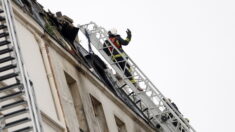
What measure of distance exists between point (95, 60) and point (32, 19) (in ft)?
24.9

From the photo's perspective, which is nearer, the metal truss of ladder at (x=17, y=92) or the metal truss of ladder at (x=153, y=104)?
A: the metal truss of ladder at (x=17, y=92)

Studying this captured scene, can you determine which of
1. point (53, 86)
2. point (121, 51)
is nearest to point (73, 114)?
point (53, 86)

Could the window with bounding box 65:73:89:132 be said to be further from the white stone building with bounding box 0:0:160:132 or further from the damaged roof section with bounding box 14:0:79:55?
the damaged roof section with bounding box 14:0:79:55

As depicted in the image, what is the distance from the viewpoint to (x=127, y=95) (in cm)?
3534

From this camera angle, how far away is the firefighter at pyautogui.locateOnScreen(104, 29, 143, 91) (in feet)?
117

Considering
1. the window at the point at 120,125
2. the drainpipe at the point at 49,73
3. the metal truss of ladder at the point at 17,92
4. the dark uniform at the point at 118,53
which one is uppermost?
the dark uniform at the point at 118,53

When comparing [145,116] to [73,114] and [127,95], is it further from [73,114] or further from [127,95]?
[73,114]

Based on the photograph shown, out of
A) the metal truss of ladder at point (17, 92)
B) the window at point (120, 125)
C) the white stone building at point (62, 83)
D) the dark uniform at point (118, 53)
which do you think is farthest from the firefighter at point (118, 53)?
the metal truss of ladder at point (17, 92)

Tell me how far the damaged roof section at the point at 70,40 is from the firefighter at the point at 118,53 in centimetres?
72

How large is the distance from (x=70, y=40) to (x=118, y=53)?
4.43 metres

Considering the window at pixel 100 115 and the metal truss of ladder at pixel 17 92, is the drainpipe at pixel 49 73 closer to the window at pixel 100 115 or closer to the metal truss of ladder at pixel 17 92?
the window at pixel 100 115

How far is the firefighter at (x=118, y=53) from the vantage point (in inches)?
1407

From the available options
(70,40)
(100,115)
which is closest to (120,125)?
(100,115)

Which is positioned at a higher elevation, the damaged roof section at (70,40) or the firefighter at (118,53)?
the firefighter at (118,53)
